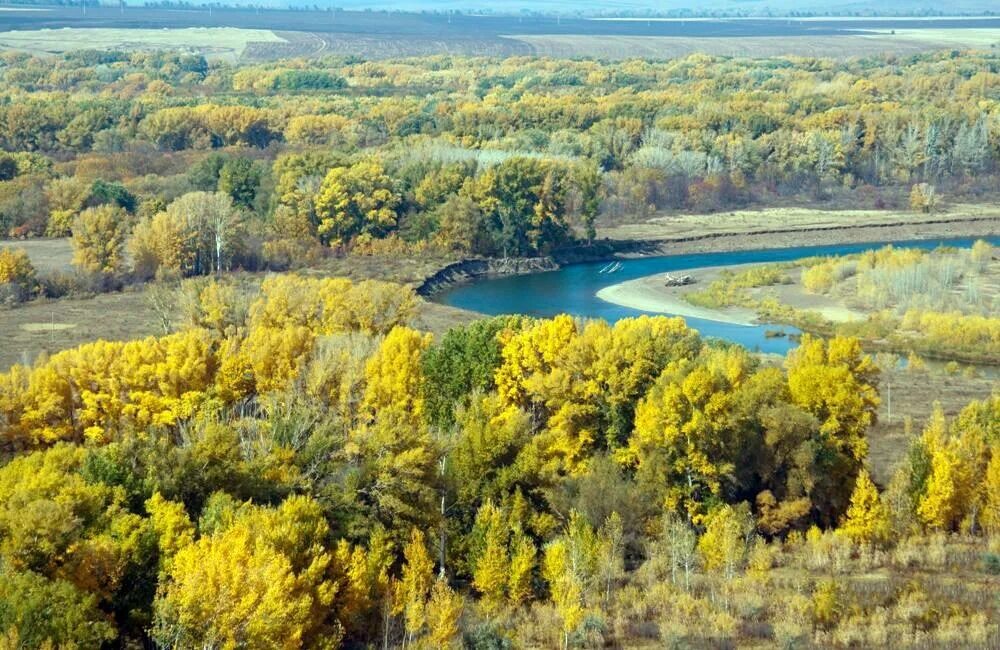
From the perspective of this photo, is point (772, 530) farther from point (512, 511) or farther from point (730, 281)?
point (730, 281)

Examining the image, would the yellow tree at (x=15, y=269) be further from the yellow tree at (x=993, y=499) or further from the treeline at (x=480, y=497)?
the yellow tree at (x=993, y=499)

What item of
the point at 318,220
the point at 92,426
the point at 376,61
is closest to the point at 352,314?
the point at 92,426

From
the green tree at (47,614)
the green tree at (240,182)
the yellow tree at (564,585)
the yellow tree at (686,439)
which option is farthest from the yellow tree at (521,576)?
the green tree at (240,182)

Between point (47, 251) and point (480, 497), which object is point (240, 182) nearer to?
point (47, 251)

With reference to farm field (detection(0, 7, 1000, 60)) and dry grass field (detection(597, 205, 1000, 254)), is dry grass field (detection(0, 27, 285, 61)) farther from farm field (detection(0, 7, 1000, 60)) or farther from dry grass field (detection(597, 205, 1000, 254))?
dry grass field (detection(597, 205, 1000, 254))

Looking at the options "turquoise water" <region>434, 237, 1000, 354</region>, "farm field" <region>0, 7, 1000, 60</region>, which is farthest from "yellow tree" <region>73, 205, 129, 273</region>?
"farm field" <region>0, 7, 1000, 60</region>

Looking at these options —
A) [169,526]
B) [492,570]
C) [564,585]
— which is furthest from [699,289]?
[169,526]
